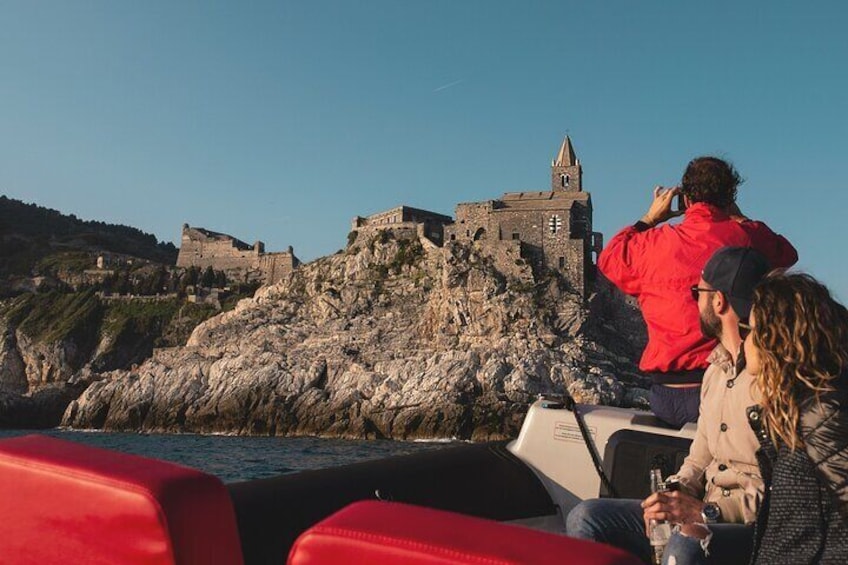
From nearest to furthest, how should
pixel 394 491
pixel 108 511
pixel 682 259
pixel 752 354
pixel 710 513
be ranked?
pixel 108 511
pixel 752 354
pixel 710 513
pixel 682 259
pixel 394 491

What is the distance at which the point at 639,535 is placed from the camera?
239 cm

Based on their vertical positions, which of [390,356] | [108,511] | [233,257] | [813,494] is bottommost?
[108,511]

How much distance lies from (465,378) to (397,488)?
3578cm

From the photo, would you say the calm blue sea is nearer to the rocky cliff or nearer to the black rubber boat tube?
the rocky cliff

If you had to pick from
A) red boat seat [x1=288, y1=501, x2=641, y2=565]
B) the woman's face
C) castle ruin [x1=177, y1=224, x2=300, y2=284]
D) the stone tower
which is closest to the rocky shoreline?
the stone tower

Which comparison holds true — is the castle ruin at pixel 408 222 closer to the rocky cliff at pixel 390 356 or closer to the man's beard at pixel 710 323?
the rocky cliff at pixel 390 356

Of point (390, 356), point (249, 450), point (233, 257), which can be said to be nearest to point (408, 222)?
point (390, 356)

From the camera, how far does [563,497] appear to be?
4.02m

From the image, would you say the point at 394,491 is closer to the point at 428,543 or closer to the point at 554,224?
the point at 428,543

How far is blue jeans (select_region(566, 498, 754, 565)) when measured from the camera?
203cm

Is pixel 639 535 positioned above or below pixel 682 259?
below

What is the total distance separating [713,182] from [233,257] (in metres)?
70.2

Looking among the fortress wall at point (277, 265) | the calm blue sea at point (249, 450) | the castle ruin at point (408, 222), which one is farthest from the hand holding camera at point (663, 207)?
the fortress wall at point (277, 265)

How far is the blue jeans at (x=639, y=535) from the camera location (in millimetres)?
2033
